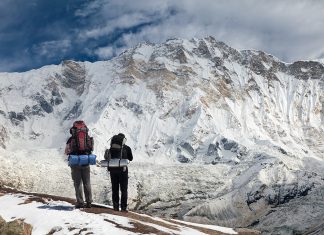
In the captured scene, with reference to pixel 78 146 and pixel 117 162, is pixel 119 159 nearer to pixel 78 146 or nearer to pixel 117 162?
pixel 117 162

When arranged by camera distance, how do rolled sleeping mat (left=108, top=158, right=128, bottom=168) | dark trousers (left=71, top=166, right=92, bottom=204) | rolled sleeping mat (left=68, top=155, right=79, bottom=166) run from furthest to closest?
rolled sleeping mat (left=108, top=158, right=128, bottom=168)
dark trousers (left=71, top=166, right=92, bottom=204)
rolled sleeping mat (left=68, top=155, right=79, bottom=166)

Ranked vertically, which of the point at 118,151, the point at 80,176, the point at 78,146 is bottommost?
the point at 80,176

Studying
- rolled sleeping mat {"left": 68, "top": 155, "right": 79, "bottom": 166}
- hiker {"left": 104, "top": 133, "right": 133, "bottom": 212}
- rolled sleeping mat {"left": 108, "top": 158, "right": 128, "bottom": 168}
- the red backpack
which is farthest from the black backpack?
rolled sleeping mat {"left": 68, "top": 155, "right": 79, "bottom": 166}

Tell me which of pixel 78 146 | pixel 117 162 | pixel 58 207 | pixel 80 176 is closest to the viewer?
pixel 78 146

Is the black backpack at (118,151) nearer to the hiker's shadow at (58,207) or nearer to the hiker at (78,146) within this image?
the hiker at (78,146)

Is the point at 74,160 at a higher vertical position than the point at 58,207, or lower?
higher

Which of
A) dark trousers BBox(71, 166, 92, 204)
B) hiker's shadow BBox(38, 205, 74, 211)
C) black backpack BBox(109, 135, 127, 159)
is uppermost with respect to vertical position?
black backpack BBox(109, 135, 127, 159)

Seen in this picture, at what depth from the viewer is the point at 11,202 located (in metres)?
35.3

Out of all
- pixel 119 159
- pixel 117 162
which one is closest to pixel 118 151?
pixel 119 159

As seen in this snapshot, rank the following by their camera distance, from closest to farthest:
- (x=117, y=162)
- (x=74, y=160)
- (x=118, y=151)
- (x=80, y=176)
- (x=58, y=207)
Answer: (x=74, y=160), (x=80, y=176), (x=117, y=162), (x=118, y=151), (x=58, y=207)

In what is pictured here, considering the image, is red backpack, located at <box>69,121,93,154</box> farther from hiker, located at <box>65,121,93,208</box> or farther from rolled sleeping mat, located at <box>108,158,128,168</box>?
rolled sleeping mat, located at <box>108,158,128,168</box>

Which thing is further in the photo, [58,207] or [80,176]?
[58,207]

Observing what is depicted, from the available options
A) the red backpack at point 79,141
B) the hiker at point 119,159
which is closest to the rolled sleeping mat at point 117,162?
the hiker at point 119,159

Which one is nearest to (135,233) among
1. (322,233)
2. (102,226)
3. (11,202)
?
(102,226)
